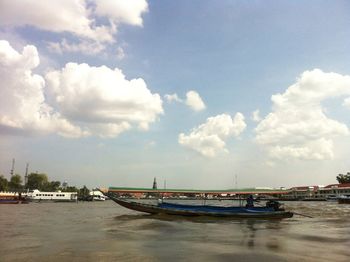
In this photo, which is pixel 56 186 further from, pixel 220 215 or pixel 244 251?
pixel 244 251

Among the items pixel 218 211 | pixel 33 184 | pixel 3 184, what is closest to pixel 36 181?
pixel 33 184

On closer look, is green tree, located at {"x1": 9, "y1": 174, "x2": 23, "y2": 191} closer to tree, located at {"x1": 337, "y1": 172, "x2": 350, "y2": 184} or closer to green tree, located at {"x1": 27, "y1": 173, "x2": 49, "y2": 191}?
green tree, located at {"x1": 27, "y1": 173, "x2": 49, "y2": 191}

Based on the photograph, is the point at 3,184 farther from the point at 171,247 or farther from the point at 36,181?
the point at 171,247

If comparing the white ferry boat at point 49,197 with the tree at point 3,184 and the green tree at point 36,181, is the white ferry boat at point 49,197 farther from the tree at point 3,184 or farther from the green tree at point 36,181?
the green tree at point 36,181

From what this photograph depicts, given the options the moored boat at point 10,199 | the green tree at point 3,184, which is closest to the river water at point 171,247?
the moored boat at point 10,199

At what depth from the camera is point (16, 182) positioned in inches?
5349

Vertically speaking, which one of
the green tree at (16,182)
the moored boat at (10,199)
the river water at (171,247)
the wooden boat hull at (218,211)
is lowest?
the river water at (171,247)

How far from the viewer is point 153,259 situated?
15.2m

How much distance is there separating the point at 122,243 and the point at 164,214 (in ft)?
63.3

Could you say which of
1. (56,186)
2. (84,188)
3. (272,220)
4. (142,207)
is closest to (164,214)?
(142,207)

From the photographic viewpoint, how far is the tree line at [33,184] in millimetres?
126025

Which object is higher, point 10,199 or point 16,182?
point 16,182

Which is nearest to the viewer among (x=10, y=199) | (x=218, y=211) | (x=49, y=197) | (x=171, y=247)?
(x=171, y=247)

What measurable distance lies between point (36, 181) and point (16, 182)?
51.1 feet
